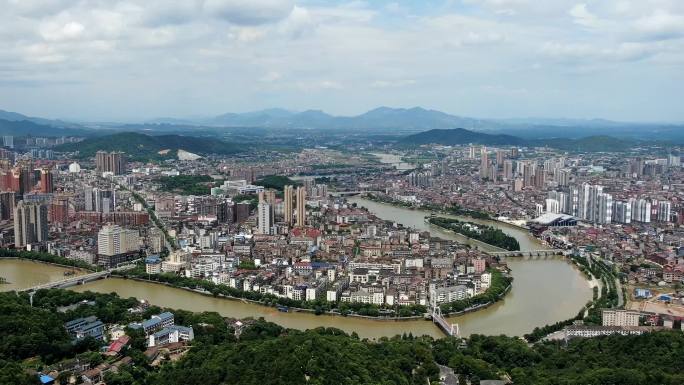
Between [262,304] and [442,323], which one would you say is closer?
[442,323]

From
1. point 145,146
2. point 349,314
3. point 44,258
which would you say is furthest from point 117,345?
point 145,146

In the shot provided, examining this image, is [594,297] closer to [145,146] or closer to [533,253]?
[533,253]

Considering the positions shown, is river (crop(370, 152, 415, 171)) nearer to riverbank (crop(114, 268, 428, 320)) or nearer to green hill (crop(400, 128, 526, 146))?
green hill (crop(400, 128, 526, 146))

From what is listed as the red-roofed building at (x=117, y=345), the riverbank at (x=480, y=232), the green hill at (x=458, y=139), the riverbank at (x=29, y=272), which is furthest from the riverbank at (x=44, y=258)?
the green hill at (x=458, y=139)

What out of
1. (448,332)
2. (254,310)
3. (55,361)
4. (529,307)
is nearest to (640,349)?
(448,332)

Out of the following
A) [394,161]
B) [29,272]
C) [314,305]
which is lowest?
[29,272]

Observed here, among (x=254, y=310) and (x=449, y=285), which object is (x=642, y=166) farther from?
(x=254, y=310)

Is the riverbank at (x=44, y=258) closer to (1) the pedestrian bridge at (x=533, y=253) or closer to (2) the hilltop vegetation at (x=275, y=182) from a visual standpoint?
(1) the pedestrian bridge at (x=533, y=253)
